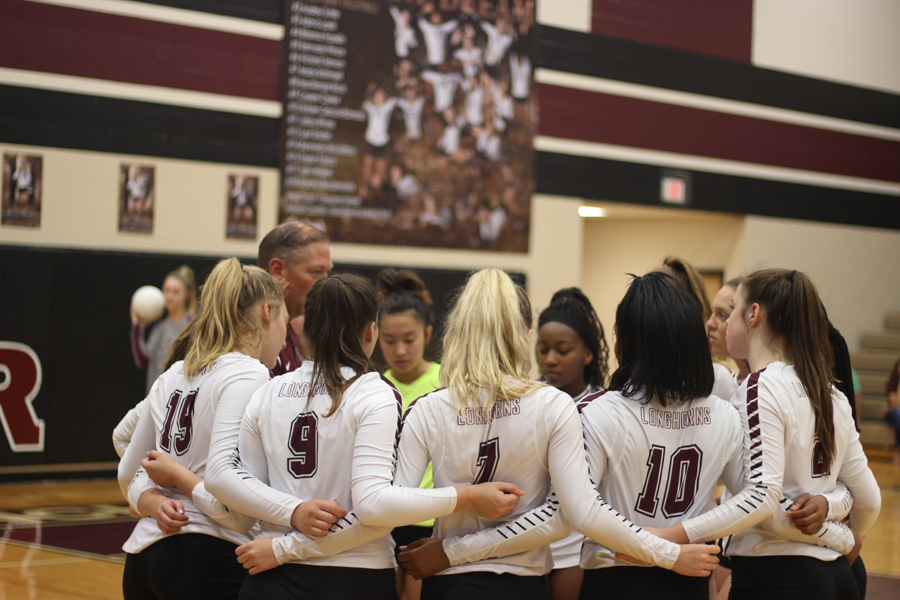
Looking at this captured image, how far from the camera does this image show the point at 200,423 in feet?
8.34

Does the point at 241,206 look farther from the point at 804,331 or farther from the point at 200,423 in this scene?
the point at 804,331

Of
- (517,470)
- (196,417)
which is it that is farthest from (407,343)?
(517,470)

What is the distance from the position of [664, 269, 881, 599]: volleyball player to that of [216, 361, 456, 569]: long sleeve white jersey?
2.36 feet

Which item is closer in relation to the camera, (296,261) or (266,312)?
(266,312)

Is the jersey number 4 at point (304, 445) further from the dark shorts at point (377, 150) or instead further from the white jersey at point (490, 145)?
the white jersey at point (490, 145)

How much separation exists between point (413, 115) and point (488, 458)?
756 centimetres

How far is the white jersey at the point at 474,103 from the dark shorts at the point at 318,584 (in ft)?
26.1

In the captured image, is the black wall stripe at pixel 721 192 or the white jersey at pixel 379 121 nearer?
the white jersey at pixel 379 121

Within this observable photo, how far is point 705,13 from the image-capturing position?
37.8 feet

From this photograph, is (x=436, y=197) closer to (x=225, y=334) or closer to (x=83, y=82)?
(x=83, y=82)

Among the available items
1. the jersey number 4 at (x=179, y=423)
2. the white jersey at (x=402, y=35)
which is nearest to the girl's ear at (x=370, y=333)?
the jersey number 4 at (x=179, y=423)

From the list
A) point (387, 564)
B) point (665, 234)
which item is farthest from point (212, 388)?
point (665, 234)

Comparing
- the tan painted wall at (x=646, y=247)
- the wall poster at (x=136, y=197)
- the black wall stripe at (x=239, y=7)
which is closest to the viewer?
the wall poster at (x=136, y=197)

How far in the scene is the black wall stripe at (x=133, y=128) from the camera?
7391 mm
